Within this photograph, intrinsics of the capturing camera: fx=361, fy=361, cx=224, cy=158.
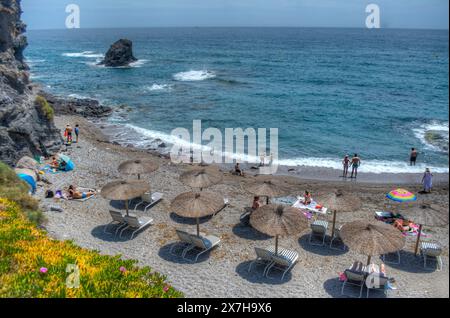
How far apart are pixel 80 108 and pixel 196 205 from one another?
1276 inches

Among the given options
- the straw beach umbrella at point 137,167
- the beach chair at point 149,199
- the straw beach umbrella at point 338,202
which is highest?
the straw beach umbrella at point 137,167

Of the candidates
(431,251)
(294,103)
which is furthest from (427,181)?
(294,103)

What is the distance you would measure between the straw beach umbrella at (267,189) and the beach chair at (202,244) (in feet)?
8.67

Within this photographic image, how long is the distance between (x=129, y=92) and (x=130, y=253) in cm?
4237

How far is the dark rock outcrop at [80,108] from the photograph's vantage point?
37562 millimetres

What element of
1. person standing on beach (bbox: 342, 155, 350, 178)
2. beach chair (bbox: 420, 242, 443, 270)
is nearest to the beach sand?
beach chair (bbox: 420, 242, 443, 270)

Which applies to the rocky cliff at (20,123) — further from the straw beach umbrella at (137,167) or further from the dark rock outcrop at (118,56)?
the dark rock outcrop at (118,56)

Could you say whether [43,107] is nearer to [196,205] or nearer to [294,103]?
[196,205]

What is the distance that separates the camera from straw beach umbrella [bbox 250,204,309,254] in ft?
35.5

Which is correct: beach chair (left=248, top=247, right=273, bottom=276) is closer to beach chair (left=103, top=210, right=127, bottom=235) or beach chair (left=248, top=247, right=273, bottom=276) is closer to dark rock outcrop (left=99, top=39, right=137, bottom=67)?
beach chair (left=103, top=210, right=127, bottom=235)

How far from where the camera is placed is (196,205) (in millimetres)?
12016

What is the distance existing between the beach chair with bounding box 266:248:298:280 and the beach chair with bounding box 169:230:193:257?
281 centimetres

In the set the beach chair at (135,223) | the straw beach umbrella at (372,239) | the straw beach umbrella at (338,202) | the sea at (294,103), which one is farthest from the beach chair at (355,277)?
the sea at (294,103)
